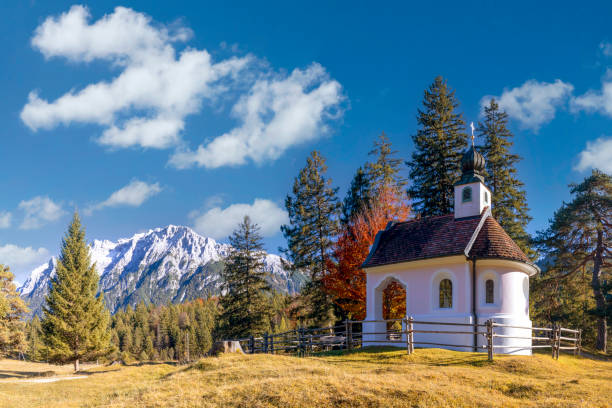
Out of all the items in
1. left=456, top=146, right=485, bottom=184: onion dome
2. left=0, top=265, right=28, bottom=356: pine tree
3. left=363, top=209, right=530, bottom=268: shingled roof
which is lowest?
left=0, top=265, right=28, bottom=356: pine tree

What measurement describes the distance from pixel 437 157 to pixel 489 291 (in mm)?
14457

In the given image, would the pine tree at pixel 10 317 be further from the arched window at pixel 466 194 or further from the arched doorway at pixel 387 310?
the arched window at pixel 466 194

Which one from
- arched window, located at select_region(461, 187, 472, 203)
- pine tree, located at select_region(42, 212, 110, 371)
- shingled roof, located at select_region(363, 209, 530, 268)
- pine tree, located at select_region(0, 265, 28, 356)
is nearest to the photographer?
shingled roof, located at select_region(363, 209, 530, 268)

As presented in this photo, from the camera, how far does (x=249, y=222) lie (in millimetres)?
38625

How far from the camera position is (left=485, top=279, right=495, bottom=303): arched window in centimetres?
2077

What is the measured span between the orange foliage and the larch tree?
1082 cm

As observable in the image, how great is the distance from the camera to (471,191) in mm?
23219

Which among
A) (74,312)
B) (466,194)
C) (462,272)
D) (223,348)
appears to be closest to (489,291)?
(462,272)

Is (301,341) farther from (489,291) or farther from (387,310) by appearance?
(489,291)

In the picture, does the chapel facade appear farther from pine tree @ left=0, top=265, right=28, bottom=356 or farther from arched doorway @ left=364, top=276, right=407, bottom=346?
pine tree @ left=0, top=265, right=28, bottom=356

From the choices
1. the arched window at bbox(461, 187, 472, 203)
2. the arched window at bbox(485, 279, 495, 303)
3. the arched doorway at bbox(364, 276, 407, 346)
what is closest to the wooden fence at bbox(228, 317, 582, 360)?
the arched doorway at bbox(364, 276, 407, 346)

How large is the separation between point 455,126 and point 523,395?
26.1m

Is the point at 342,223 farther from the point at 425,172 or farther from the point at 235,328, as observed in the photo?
the point at 235,328

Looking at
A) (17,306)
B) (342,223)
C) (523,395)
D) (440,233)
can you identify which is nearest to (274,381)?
(523,395)
